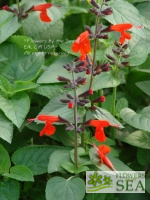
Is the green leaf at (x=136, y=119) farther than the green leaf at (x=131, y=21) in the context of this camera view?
No

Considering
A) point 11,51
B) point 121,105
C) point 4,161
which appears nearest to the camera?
point 4,161

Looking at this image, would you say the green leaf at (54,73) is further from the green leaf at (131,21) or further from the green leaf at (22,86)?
the green leaf at (131,21)

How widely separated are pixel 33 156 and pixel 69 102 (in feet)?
1.23

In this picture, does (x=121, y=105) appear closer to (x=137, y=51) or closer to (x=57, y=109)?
(x=137, y=51)

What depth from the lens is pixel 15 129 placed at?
204 cm

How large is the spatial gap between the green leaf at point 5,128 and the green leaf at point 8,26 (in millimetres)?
491

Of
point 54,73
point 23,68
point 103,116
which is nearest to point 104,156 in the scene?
point 103,116

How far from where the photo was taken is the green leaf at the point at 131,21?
1932 millimetres

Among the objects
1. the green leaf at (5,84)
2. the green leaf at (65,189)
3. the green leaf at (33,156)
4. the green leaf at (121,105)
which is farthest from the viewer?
the green leaf at (121,105)

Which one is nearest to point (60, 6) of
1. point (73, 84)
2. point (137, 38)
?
point (137, 38)

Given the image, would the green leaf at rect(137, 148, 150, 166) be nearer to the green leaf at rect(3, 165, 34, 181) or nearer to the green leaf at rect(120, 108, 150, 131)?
the green leaf at rect(120, 108, 150, 131)

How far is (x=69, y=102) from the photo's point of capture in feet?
5.07

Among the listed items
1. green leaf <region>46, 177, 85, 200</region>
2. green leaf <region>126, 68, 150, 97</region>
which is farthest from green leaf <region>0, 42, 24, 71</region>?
green leaf <region>46, 177, 85, 200</region>

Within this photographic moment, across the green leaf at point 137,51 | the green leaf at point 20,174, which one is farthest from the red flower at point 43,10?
the green leaf at point 20,174
